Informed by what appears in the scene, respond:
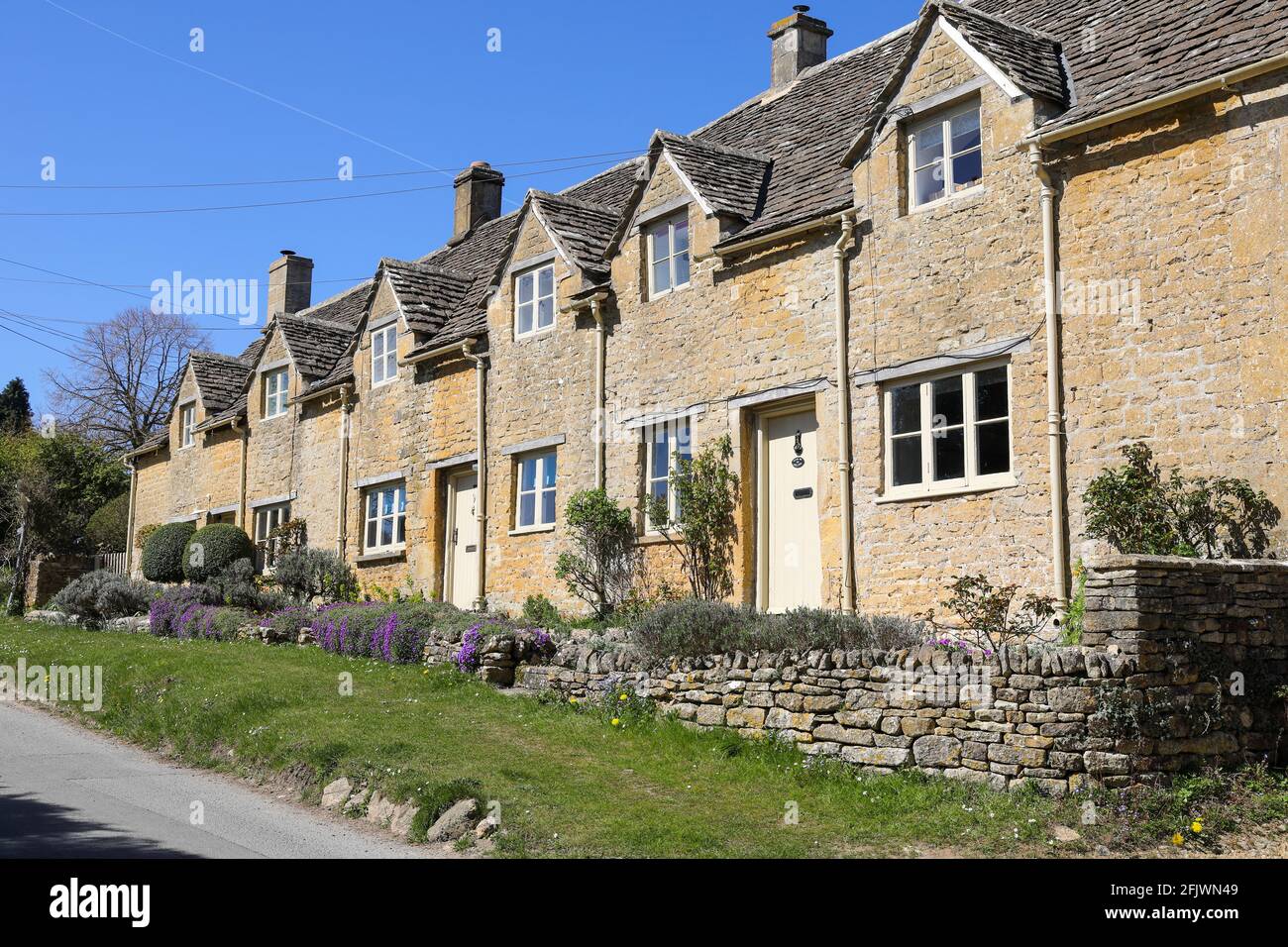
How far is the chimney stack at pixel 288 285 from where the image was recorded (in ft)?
116

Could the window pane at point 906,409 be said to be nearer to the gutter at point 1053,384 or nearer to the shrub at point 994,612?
the gutter at point 1053,384

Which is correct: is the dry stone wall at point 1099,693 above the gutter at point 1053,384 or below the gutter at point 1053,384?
below

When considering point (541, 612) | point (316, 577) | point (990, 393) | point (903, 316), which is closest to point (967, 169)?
point (903, 316)

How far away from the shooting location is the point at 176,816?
9516 millimetres

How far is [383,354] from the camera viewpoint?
2419cm

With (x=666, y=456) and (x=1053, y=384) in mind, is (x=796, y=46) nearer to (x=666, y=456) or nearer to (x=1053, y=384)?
(x=666, y=456)

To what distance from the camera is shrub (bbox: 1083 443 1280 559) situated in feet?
35.9

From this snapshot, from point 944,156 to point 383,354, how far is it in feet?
44.0

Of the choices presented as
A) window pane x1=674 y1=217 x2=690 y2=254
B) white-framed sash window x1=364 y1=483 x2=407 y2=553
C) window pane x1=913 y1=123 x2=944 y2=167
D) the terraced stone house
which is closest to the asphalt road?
the terraced stone house

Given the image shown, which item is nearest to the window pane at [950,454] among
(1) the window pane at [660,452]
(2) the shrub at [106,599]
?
(1) the window pane at [660,452]

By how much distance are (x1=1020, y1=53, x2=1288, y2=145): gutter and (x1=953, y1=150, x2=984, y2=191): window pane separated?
84cm

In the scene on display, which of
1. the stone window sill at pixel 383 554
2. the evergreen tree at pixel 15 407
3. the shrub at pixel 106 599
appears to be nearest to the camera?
the stone window sill at pixel 383 554

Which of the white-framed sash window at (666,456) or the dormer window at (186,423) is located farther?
the dormer window at (186,423)

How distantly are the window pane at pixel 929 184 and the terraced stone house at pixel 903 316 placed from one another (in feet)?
0.14
